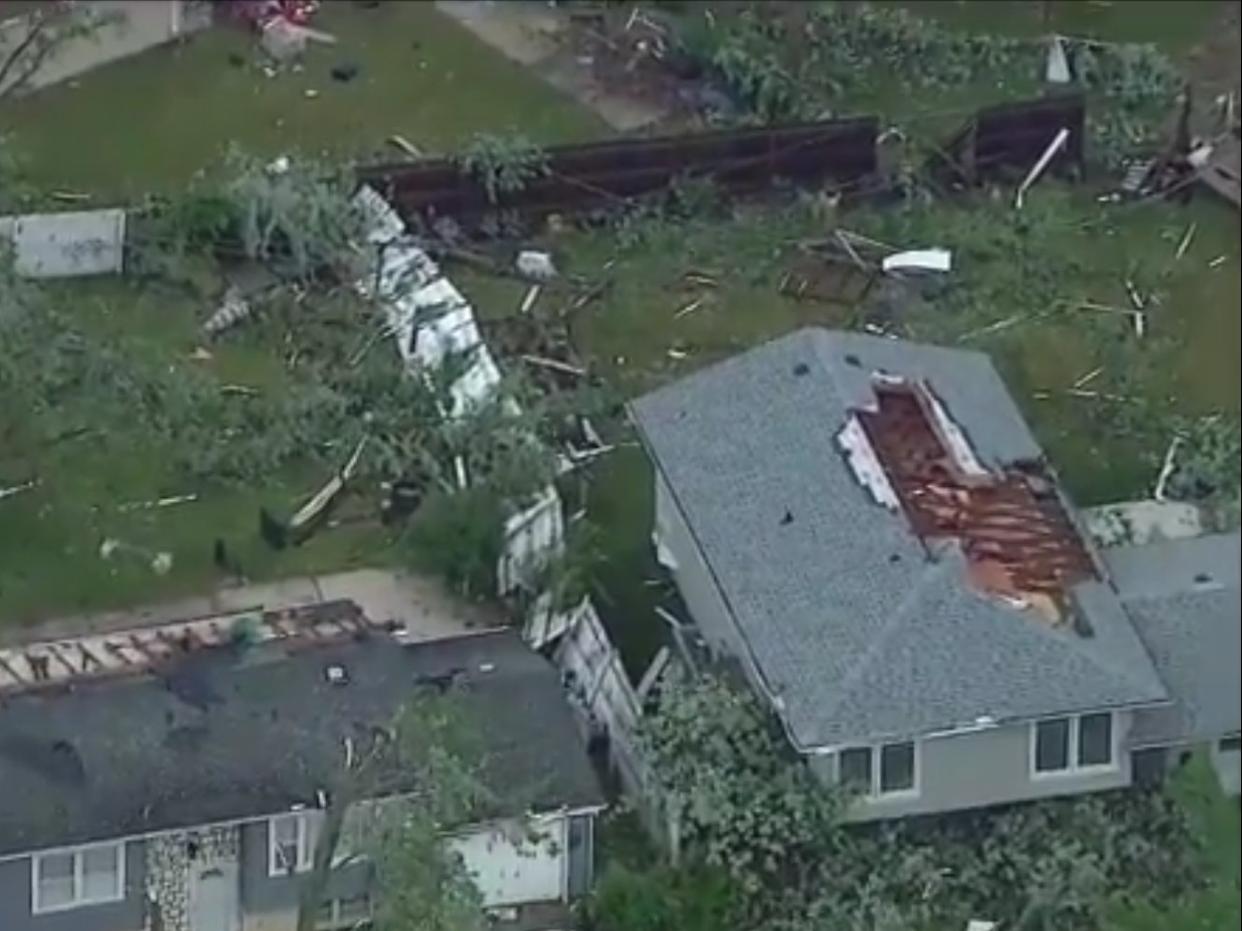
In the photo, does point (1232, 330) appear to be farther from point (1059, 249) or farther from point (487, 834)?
point (487, 834)

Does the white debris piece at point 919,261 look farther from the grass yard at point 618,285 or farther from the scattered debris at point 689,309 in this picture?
the scattered debris at point 689,309

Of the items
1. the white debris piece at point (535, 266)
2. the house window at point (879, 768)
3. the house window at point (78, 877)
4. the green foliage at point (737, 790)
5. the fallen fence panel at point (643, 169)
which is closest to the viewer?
the house window at point (78, 877)

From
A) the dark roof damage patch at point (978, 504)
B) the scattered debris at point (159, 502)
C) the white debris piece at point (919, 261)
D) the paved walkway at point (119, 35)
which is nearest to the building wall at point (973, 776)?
the dark roof damage patch at point (978, 504)

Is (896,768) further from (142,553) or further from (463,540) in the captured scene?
(142,553)

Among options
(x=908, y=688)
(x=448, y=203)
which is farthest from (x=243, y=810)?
(x=448, y=203)

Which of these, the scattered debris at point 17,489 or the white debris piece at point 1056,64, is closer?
the scattered debris at point 17,489

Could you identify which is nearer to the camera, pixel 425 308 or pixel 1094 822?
pixel 1094 822

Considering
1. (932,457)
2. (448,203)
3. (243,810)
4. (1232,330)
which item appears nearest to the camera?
(243,810)
